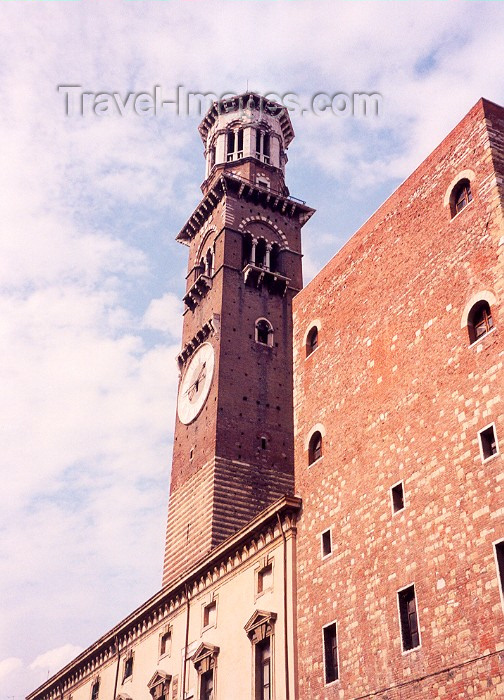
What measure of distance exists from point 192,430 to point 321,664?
65.9 feet

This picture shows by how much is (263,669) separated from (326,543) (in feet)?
13.1

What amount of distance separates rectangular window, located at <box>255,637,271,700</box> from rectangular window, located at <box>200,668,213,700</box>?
2947 millimetres

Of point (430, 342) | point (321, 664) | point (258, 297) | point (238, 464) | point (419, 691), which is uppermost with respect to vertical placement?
point (258, 297)

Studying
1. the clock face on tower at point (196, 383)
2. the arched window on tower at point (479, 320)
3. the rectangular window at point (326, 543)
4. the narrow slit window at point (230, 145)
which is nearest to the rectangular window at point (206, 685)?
the rectangular window at point (326, 543)

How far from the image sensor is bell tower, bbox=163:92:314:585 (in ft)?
119

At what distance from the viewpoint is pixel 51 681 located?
4097 centimetres

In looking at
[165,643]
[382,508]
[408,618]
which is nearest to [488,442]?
[382,508]


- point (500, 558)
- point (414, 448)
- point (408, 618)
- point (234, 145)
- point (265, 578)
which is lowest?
point (408, 618)

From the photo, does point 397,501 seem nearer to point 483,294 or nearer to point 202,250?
point 483,294

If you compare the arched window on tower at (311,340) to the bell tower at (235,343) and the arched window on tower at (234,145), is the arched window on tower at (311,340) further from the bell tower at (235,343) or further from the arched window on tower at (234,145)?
the arched window on tower at (234,145)

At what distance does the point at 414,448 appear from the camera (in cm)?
1931

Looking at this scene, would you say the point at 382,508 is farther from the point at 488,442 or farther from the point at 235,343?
the point at 235,343

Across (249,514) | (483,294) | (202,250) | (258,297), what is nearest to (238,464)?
(249,514)

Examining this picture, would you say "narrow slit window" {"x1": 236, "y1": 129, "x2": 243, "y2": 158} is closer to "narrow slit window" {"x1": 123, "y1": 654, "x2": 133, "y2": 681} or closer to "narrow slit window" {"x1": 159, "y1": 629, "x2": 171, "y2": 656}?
"narrow slit window" {"x1": 123, "y1": 654, "x2": 133, "y2": 681}
